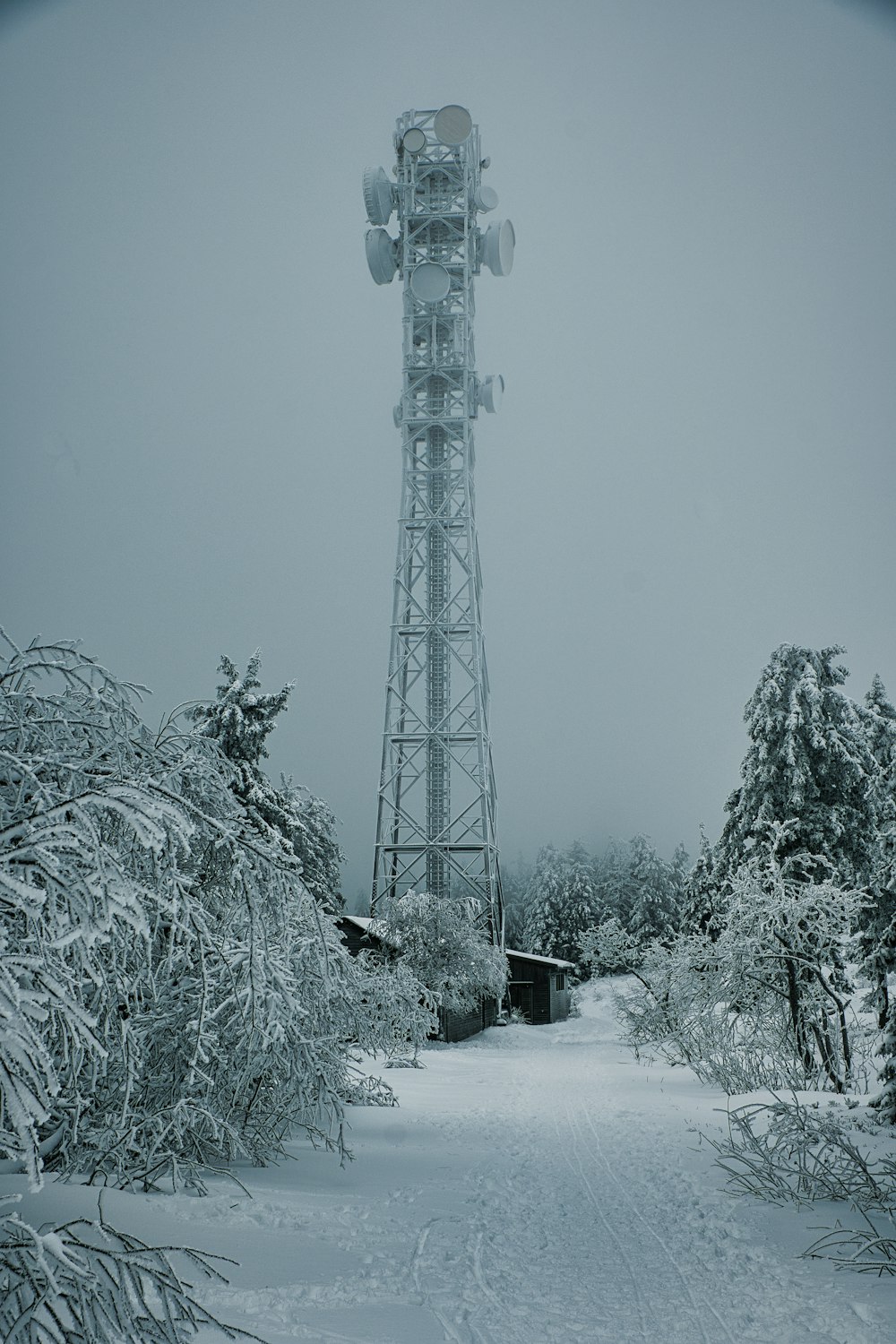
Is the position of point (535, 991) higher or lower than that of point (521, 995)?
higher

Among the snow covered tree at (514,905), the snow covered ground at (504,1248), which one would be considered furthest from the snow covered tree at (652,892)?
the snow covered ground at (504,1248)

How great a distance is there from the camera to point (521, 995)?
37.0 m

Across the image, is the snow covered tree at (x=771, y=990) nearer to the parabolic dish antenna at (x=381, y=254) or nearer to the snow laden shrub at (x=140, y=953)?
the snow laden shrub at (x=140, y=953)

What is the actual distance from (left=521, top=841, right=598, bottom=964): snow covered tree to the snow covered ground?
5021cm

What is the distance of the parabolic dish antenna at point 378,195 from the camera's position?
106ft

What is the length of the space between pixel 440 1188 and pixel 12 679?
4.78 metres

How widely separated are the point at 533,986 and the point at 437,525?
19271mm

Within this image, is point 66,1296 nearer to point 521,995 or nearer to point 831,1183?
point 831,1183

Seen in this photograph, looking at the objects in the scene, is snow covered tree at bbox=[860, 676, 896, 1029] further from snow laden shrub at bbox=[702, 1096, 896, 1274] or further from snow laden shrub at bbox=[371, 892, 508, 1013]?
snow laden shrub at bbox=[371, 892, 508, 1013]

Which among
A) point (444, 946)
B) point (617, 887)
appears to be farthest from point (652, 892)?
point (444, 946)

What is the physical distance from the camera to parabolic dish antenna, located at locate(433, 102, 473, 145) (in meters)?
31.0

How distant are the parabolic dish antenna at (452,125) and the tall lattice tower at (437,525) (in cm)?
3

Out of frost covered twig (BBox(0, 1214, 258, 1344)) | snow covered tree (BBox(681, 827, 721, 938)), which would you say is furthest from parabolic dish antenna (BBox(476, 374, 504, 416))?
frost covered twig (BBox(0, 1214, 258, 1344))

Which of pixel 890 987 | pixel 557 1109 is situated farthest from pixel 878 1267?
pixel 890 987
